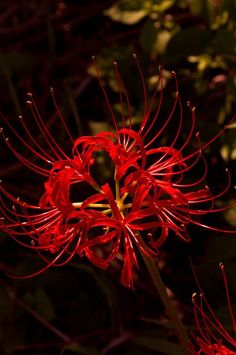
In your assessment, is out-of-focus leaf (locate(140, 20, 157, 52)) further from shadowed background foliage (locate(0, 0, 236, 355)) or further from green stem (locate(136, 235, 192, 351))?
green stem (locate(136, 235, 192, 351))

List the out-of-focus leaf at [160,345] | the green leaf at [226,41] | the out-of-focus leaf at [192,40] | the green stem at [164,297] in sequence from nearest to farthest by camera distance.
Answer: the green stem at [164,297] → the out-of-focus leaf at [160,345] → the green leaf at [226,41] → the out-of-focus leaf at [192,40]

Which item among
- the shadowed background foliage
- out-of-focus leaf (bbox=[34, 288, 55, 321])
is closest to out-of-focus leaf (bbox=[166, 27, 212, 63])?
the shadowed background foliage

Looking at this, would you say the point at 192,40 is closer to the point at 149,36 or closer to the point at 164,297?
the point at 149,36

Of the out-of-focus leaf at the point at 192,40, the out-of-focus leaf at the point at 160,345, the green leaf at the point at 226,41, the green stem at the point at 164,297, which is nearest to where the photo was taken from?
the green stem at the point at 164,297

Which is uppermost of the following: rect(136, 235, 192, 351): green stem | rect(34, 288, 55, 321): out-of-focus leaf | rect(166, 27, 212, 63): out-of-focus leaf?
rect(166, 27, 212, 63): out-of-focus leaf

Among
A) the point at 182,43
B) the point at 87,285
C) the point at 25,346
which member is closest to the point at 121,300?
the point at 87,285

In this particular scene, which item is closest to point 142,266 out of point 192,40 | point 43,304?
point 43,304

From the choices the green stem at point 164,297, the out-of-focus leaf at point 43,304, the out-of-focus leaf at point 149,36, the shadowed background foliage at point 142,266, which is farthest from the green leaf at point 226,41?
the out-of-focus leaf at point 43,304

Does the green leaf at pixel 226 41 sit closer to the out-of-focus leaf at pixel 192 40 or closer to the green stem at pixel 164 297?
the out-of-focus leaf at pixel 192 40

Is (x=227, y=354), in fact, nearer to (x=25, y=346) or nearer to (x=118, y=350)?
(x=118, y=350)
